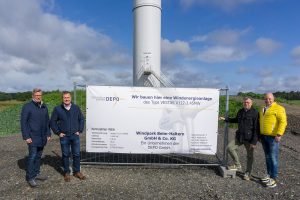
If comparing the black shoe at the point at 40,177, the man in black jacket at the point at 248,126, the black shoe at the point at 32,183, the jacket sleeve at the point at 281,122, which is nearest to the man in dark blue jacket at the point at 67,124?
the black shoe at the point at 40,177

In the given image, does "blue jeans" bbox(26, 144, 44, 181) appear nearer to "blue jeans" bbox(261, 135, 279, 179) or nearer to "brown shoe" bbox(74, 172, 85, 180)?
"brown shoe" bbox(74, 172, 85, 180)

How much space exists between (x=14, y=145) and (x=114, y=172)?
587 cm

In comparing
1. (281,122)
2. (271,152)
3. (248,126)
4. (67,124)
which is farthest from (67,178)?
(281,122)

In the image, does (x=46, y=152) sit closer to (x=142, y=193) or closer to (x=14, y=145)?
(x=14, y=145)

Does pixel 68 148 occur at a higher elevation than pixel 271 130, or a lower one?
lower

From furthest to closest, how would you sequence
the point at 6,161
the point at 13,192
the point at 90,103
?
the point at 6,161 → the point at 90,103 → the point at 13,192

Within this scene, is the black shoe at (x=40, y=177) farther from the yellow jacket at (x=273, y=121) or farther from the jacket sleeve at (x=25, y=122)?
the yellow jacket at (x=273, y=121)

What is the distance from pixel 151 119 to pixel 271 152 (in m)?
2.96

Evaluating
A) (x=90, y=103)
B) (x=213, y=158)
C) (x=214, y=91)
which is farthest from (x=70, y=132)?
(x=213, y=158)

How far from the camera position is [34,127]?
22.1 ft

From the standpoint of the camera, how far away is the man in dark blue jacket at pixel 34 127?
6.64 metres

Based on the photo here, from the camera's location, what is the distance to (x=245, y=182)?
731 cm

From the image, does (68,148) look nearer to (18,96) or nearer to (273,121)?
(273,121)

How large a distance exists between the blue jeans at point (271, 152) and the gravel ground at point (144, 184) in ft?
1.33
